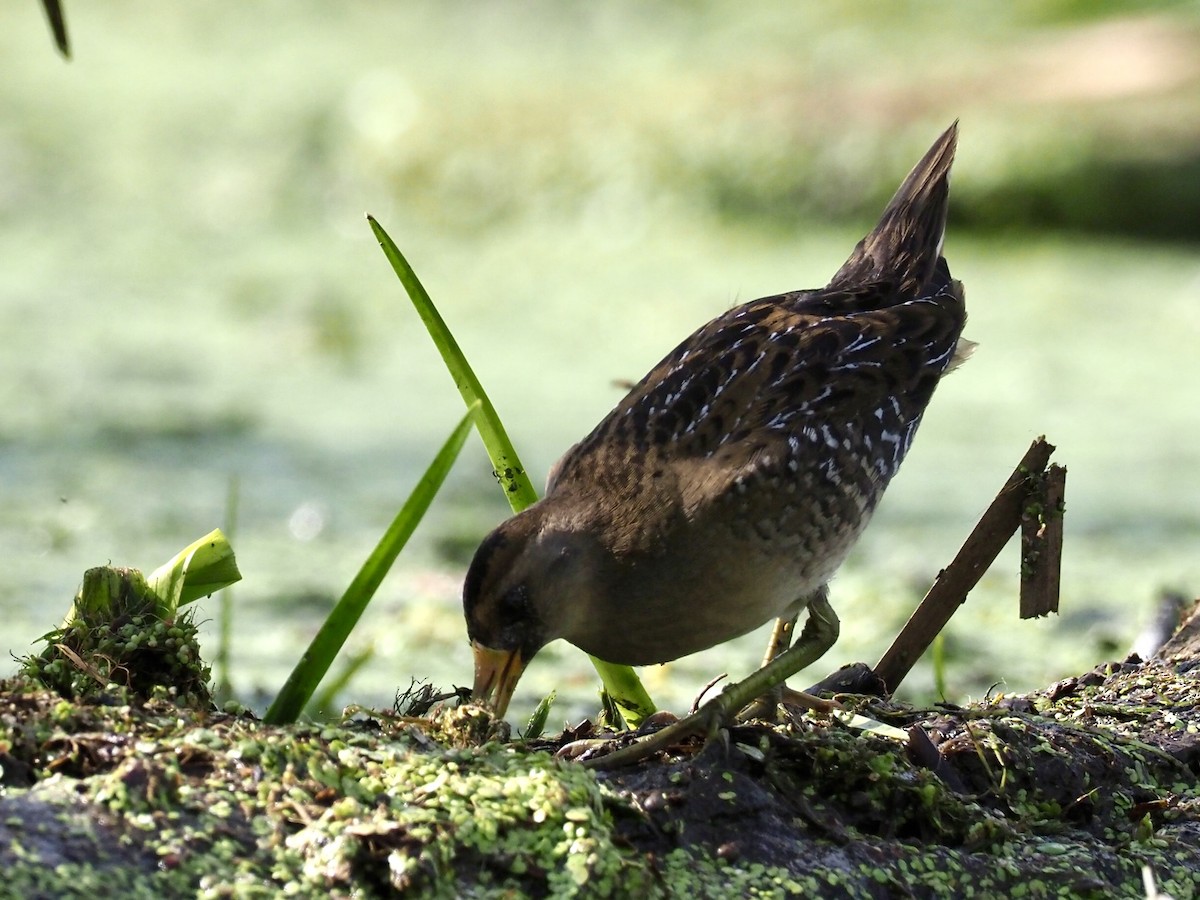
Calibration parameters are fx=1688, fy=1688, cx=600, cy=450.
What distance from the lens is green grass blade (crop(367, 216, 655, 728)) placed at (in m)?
2.77

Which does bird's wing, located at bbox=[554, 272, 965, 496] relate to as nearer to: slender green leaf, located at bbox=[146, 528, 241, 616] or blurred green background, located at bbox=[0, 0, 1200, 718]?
slender green leaf, located at bbox=[146, 528, 241, 616]

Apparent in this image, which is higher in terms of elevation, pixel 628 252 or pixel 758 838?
pixel 628 252

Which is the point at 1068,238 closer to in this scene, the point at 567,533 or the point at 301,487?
the point at 301,487

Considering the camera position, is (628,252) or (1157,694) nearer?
(1157,694)

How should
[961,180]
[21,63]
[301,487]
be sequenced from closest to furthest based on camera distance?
1. [301,487]
2. [961,180]
3. [21,63]

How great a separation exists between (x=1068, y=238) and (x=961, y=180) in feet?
1.91

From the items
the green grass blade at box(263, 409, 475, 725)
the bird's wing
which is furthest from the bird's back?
the green grass blade at box(263, 409, 475, 725)

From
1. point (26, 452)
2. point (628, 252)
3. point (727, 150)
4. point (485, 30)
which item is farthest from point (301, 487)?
point (485, 30)

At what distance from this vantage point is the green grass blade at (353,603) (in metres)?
2.45

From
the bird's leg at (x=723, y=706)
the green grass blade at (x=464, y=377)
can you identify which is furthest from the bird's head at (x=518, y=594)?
the bird's leg at (x=723, y=706)

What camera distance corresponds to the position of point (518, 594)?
2711 mm

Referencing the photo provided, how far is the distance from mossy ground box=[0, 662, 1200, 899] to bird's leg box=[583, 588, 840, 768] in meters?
0.03

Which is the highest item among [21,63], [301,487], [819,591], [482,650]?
[21,63]

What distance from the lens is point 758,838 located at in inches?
87.1
